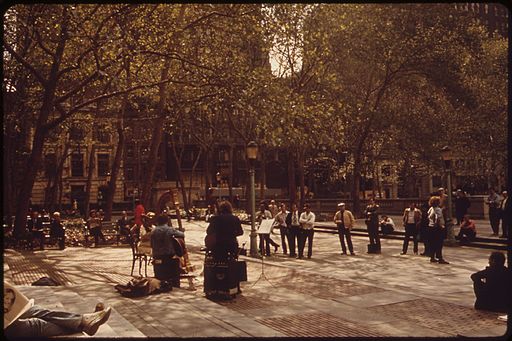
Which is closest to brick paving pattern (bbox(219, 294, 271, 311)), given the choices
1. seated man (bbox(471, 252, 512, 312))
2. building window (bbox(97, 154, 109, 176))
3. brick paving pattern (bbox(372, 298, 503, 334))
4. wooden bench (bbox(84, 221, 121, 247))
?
brick paving pattern (bbox(372, 298, 503, 334))

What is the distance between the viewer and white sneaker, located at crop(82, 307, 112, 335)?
7.44 meters

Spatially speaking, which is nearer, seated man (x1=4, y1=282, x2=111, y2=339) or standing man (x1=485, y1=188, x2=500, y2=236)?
seated man (x1=4, y1=282, x2=111, y2=339)

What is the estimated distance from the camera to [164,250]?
38.2ft

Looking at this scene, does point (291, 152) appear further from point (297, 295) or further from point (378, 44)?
point (297, 295)

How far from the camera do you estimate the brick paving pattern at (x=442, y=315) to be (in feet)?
28.3

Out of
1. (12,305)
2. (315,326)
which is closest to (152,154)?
(315,326)

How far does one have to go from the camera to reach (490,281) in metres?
9.55

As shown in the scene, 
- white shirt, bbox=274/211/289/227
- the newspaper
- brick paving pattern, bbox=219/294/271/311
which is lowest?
brick paving pattern, bbox=219/294/271/311

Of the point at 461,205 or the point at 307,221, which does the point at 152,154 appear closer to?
the point at 307,221

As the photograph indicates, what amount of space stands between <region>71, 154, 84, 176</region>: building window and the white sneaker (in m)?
62.1

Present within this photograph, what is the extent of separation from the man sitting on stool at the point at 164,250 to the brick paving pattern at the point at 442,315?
14.5 ft

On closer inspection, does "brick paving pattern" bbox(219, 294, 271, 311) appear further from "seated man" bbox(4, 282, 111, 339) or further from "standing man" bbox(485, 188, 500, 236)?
"standing man" bbox(485, 188, 500, 236)

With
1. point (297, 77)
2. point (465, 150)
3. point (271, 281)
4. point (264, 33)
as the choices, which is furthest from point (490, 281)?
point (465, 150)

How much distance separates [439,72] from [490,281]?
2810cm
